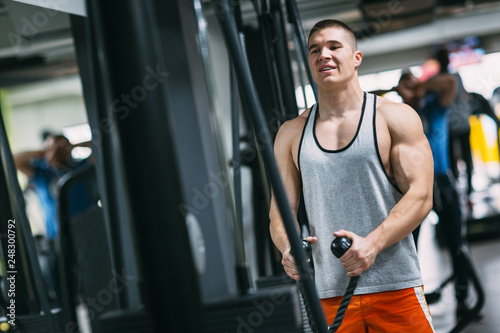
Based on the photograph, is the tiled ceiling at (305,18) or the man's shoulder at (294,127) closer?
the man's shoulder at (294,127)

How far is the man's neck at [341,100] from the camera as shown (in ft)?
4.32

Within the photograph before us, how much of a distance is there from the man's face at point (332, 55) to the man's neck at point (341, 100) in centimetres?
4

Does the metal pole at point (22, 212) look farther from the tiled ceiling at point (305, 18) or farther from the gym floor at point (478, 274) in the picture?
the gym floor at point (478, 274)

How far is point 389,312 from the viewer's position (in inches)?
53.1

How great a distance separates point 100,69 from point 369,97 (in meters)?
0.58

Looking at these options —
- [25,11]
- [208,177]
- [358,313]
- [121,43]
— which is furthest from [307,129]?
[208,177]

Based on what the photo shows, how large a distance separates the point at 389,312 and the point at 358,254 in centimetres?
24

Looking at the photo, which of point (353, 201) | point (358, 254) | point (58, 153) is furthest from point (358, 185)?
point (58, 153)

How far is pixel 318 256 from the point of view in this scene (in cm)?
137

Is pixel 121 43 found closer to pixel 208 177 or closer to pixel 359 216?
pixel 359 216

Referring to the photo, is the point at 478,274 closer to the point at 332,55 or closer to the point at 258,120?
the point at 332,55

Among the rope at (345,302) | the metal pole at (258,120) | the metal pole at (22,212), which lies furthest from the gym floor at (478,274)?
the metal pole at (258,120)

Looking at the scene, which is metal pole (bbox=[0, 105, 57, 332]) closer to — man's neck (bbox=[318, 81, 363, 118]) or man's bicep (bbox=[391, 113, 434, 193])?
man's neck (bbox=[318, 81, 363, 118])

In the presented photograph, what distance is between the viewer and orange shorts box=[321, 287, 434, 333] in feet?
4.41
